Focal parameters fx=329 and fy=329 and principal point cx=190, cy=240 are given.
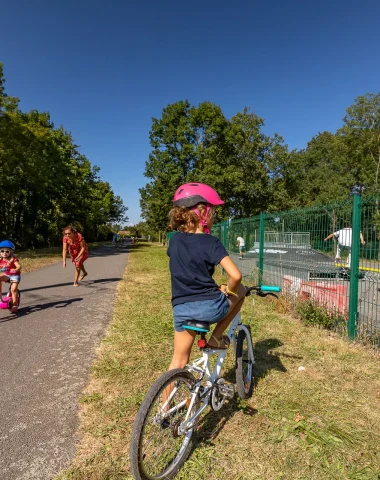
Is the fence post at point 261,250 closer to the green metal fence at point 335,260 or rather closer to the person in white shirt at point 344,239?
the green metal fence at point 335,260

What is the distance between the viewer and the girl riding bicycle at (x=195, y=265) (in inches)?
90.2

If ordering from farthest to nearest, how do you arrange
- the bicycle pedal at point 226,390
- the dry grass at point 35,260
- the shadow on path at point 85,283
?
1. the dry grass at point 35,260
2. the shadow on path at point 85,283
3. the bicycle pedal at point 226,390

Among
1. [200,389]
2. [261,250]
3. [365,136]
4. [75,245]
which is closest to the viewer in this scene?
[200,389]

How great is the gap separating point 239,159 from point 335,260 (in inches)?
1326

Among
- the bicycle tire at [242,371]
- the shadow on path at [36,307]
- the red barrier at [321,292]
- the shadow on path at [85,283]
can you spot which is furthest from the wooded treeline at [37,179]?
the bicycle tire at [242,371]

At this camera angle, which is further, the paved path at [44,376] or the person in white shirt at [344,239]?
the person in white shirt at [344,239]

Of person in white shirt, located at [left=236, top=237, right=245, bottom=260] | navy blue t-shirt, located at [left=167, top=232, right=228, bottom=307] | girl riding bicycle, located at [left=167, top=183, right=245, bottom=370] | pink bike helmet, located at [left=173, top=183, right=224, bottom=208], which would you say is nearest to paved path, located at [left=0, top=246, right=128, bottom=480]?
girl riding bicycle, located at [left=167, top=183, right=245, bottom=370]

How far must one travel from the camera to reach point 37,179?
23.9m

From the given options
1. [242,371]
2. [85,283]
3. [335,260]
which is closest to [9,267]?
[85,283]

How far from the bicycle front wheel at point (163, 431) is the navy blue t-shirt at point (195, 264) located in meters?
0.54

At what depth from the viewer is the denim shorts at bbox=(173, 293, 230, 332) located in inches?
91.0

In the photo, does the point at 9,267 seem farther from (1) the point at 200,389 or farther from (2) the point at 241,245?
(2) the point at 241,245

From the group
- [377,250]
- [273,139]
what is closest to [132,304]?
[377,250]

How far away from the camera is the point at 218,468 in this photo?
2303 mm
